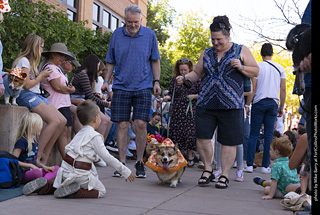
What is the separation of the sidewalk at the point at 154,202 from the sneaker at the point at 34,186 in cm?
9

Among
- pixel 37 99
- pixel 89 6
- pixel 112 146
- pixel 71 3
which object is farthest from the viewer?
pixel 89 6

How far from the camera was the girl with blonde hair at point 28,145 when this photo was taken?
5434 millimetres

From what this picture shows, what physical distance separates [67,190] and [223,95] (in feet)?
8.16

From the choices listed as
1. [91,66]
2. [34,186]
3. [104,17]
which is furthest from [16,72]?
[104,17]

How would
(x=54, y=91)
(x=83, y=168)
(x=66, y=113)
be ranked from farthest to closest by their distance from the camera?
(x=66, y=113)
(x=54, y=91)
(x=83, y=168)

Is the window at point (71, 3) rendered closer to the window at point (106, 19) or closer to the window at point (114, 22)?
the window at point (106, 19)

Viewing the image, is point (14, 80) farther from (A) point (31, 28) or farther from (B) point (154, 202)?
(A) point (31, 28)

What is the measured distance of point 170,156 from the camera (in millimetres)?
6023

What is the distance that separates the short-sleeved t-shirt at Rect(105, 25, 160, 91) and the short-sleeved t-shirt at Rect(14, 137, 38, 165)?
66.8 inches

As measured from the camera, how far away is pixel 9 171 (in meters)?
4.93

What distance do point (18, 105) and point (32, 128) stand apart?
959 millimetres

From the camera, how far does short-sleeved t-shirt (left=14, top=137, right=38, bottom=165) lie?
18.0ft

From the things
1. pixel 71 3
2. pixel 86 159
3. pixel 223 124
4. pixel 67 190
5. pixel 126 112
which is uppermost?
pixel 71 3

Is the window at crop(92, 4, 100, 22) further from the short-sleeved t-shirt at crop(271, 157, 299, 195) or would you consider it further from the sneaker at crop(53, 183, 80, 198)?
the sneaker at crop(53, 183, 80, 198)
